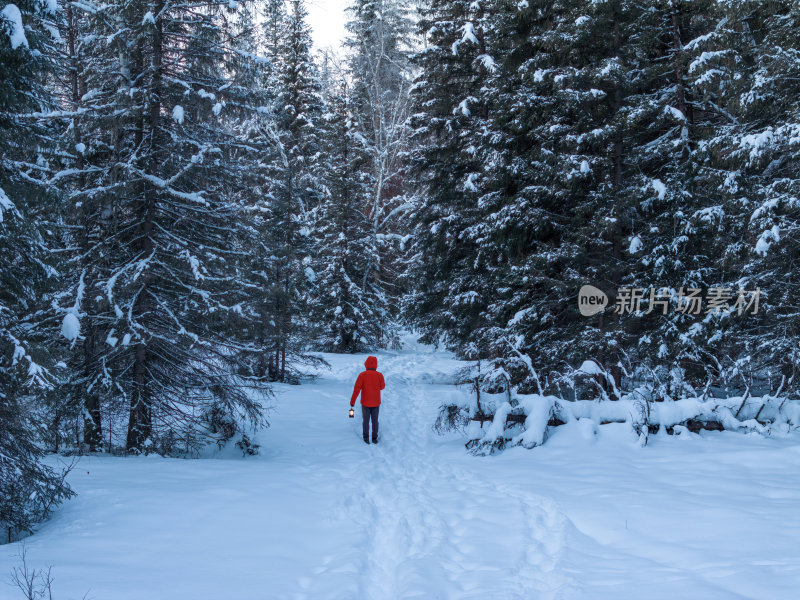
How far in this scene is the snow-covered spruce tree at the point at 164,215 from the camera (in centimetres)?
→ 894

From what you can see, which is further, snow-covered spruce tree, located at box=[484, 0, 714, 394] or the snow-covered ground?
snow-covered spruce tree, located at box=[484, 0, 714, 394]

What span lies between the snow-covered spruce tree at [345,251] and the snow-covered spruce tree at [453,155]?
21.8ft

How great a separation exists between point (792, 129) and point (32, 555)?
13547mm

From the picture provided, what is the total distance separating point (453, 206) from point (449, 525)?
511 inches

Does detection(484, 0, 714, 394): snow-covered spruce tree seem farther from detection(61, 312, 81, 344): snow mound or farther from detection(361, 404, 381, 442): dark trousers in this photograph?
detection(61, 312, 81, 344): snow mound

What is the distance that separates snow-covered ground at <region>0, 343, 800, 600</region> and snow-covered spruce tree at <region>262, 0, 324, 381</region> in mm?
5842

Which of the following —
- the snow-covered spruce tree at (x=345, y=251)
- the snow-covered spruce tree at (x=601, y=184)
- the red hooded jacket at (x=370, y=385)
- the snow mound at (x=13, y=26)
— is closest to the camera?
the snow mound at (x=13, y=26)

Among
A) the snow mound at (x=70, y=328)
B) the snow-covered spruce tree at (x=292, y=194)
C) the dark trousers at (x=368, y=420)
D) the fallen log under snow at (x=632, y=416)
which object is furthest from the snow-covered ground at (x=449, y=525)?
the snow-covered spruce tree at (x=292, y=194)

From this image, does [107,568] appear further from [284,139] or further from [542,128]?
[284,139]

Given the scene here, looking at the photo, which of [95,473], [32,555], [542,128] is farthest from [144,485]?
[542,128]

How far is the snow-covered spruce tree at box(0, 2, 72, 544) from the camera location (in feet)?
18.2

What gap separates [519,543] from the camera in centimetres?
538

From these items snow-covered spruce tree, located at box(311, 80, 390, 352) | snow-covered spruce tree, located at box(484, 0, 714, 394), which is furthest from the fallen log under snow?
snow-covered spruce tree, located at box(311, 80, 390, 352)

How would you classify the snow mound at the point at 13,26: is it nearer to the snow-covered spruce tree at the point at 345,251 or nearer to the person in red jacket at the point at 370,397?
the person in red jacket at the point at 370,397
